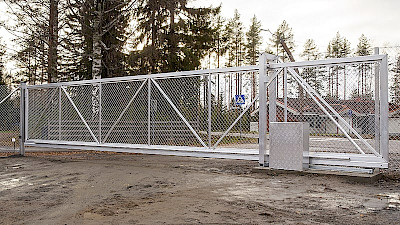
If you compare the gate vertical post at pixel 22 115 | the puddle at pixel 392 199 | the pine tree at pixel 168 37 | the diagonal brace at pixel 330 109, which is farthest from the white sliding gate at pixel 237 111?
the pine tree at pixel 168 37

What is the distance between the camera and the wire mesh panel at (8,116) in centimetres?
1345

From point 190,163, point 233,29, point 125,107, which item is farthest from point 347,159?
point 233,29

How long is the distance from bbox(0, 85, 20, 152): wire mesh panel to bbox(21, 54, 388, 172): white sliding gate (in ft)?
6.70

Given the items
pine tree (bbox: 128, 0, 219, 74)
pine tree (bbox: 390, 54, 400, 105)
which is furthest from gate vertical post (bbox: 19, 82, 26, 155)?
pine tree (bbox: 390, 54, 400, 105)

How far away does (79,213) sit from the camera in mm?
5164

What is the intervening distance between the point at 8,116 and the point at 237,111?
29.0 feet

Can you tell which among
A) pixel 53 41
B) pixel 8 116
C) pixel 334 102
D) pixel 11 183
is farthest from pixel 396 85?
pixel 53 41

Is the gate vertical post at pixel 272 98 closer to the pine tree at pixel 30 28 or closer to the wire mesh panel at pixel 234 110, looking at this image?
the wire mesh panel at pixel 234 110

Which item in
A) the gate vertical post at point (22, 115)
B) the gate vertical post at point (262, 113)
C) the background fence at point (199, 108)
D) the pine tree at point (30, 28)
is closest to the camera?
the background fence at point (199, 108)

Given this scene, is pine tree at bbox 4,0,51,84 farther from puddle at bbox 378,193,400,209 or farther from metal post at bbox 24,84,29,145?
puddle at bbox 378,193,400,209

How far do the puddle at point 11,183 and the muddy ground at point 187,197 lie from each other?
20 mm

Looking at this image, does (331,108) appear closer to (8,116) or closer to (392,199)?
(392,199)

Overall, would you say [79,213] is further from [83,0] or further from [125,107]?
[83,0]

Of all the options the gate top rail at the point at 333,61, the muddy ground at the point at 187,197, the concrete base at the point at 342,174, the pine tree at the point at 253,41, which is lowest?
the muddy ground at the point at 187,197
